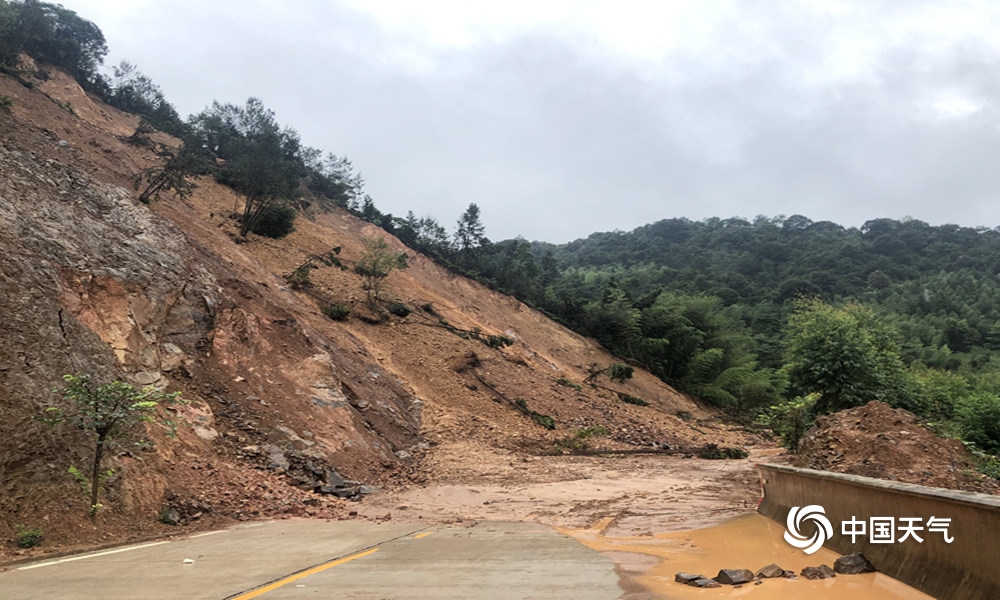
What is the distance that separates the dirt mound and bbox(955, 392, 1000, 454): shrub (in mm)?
3151

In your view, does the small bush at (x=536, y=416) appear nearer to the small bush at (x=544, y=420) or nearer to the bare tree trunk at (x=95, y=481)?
the small bush at (x=544, y=420)

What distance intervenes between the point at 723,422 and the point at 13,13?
5586cm

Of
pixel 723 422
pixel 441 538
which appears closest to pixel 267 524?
pixel 441 538

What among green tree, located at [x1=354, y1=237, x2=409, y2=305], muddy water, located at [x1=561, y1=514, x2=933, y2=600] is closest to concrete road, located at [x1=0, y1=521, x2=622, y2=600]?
muddy water, located at [x1=561, y1=514, x2=933, y2=600]

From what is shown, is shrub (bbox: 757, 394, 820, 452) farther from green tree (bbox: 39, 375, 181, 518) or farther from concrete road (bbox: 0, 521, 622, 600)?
green tree (bbox: 39, 375, 181, 518)

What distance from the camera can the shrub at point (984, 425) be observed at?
11984 mm

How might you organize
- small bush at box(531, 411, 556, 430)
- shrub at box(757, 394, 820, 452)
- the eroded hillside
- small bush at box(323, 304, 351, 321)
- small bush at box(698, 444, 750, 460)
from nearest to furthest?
the eroded hillside → shrub at box(757, 394, 820, 452) → small bush at box(698, 444, 750, 460) → small bush at box(531, 411, 556, 430) → small bush at box(323, 304, 351, 321)

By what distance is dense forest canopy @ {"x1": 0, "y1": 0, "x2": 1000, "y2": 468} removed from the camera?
15594mm

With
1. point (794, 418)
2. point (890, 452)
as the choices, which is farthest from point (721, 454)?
point (890, 452)

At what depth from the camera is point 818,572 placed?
4887 millimetres

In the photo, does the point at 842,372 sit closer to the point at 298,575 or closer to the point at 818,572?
the point at 818,572

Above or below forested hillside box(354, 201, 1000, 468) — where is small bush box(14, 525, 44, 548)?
below

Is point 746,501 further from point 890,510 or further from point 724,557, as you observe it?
point 890,510

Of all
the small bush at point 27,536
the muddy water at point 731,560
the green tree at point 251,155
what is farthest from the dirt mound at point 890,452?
the green tree at point 251,155
